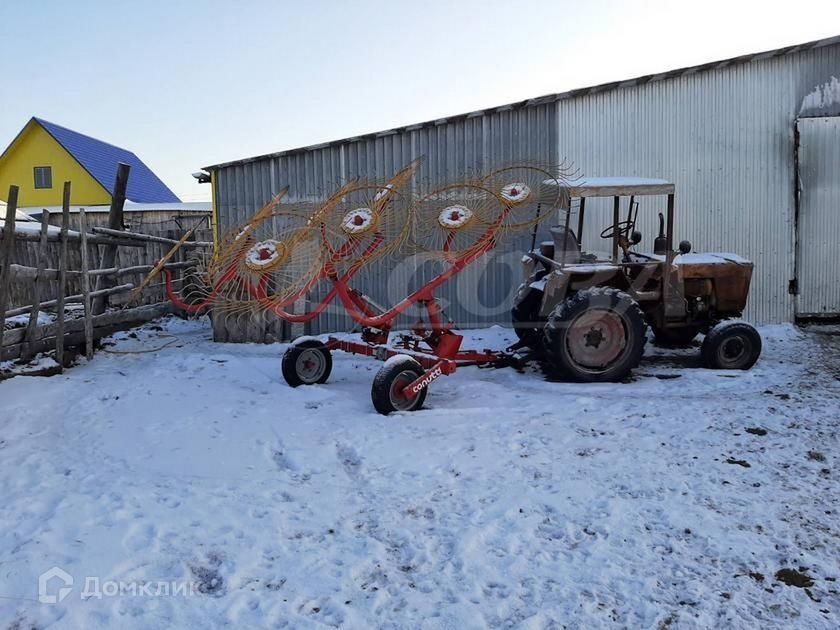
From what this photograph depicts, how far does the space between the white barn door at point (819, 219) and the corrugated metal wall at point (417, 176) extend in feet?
12.1

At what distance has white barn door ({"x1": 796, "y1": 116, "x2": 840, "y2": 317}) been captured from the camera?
29.2 ft

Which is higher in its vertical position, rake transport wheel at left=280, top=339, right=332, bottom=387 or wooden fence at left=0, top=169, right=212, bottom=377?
wooden fence at left=0, top=169, right=212, bottom=377

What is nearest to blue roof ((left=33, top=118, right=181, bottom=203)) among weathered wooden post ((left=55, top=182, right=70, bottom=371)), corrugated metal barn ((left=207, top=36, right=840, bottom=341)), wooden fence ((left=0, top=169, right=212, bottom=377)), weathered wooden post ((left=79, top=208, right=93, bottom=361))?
wooden fence ((left=0, top=169, right=212, bottom=377))

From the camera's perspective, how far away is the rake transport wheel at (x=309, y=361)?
6.32m

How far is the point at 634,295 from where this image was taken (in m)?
6.54

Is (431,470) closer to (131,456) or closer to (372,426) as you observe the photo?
(372,426)

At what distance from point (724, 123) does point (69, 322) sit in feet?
30.6

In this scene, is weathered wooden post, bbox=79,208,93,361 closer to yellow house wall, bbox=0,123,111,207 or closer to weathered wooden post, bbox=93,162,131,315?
→ weathered wooden post, bbox=93,162,131,315

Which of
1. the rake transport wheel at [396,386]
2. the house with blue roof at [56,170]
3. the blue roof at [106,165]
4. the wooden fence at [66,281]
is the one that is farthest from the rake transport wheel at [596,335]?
the house with blue roof at [56,170]

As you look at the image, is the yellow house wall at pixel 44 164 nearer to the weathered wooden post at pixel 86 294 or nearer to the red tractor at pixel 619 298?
the weathered wooden post at pixel 86 294

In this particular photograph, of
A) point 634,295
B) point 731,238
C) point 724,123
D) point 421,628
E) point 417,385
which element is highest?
point 724,123

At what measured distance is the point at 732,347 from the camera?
260 inches

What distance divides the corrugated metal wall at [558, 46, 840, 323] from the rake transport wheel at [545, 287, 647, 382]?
3445 millimetres

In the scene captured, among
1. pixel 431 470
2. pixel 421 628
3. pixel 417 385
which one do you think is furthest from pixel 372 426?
pixel 421 628
